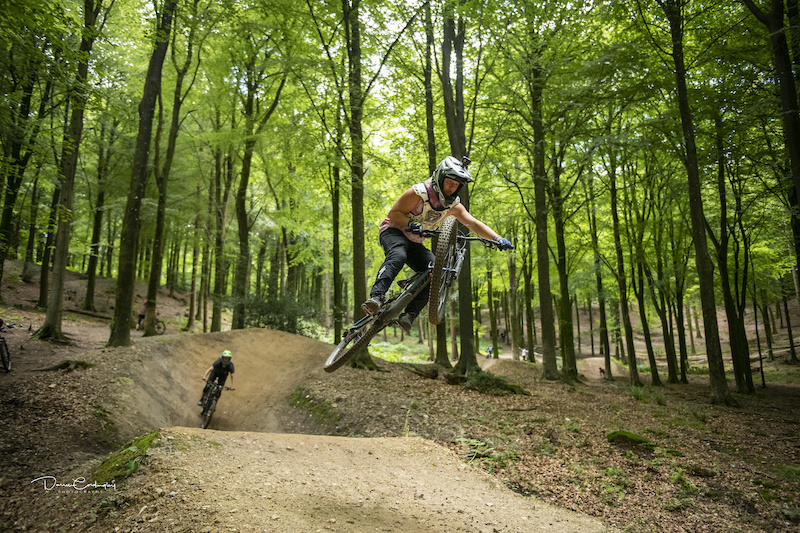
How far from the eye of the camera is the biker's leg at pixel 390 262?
5250mm

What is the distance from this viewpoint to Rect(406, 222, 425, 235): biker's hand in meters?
5.37

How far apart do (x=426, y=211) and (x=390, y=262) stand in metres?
0.85

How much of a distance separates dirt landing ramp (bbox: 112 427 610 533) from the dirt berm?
0.05 ft

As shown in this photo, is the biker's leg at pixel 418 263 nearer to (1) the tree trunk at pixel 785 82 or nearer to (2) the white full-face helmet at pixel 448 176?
(2) the white full-face helmet at pixel 448 176

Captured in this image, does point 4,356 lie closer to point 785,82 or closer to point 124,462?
point 124,462

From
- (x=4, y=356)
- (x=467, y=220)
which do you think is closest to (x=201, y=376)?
(x=4, y=356)

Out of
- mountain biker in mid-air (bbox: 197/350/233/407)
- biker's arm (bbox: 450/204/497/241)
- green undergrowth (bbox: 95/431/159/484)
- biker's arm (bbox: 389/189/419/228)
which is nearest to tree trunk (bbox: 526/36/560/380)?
biker's arm (bbox: 450/204/497/241)

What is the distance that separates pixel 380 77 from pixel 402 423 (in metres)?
11.3

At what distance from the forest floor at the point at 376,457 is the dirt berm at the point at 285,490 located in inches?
1.1

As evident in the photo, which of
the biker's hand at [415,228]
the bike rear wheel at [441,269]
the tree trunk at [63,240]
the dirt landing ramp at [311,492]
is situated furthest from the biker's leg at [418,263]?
the tree trunk at [63,240]

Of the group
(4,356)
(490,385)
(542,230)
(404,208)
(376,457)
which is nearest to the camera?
(404,208)

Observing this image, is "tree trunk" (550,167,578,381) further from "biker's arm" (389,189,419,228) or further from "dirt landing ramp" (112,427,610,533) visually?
"biker's arm" (389,189,419,228)

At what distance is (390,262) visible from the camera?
5.29 meters

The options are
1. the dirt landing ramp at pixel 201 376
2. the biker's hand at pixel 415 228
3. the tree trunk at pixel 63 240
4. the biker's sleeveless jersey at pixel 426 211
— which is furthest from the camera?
the tree trunk at pixel 63 240
